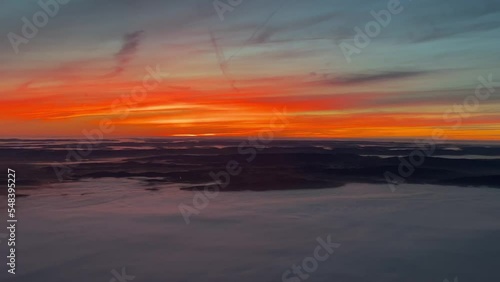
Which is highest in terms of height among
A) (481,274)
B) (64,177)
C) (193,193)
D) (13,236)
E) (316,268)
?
(64,177)

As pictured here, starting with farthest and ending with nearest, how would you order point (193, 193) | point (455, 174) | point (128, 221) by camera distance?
point (455, 174), point (193, 193), point (128, 221)

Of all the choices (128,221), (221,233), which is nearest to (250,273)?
(221,233)

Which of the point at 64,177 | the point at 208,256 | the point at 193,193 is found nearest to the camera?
the point at 208,256

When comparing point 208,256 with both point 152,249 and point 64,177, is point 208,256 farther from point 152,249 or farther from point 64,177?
point 64,177

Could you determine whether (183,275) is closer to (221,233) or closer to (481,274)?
(221,233)

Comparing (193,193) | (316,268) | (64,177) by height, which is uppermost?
(64,177)

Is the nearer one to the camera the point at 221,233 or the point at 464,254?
the point at 464,254

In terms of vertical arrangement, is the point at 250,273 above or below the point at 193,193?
below

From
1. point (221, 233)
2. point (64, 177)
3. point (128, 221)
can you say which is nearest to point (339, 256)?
point (221, 233)

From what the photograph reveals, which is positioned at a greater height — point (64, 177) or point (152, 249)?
point (64, 177)
